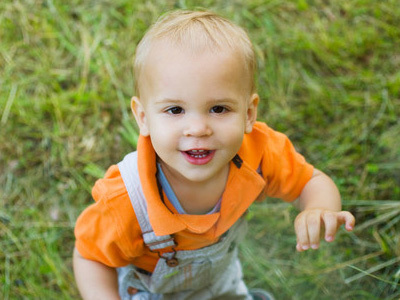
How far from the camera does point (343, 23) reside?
2.97 metres

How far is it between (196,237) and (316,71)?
5.38 ft

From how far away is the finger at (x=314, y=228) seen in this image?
1.36 metres

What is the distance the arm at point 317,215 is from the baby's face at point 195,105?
310mm

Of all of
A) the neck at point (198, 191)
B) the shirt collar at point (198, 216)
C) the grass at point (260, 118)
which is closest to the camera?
the shirt collar at point (198, 216)

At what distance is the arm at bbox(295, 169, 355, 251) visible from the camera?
1.35 m

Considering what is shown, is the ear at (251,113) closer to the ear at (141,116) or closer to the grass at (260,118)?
the ear at (141,116)

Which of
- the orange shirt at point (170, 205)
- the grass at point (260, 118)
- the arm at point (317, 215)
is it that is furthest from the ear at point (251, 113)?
the grass at point (260, 118)

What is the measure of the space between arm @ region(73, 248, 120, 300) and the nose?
0.65 metres

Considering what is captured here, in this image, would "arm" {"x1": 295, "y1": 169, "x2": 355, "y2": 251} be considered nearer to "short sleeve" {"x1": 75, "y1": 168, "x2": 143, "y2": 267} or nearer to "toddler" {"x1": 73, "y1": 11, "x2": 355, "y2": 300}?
"toddler" {"x1": 73, "y1": 11, "x2": 355, "y2": 300}

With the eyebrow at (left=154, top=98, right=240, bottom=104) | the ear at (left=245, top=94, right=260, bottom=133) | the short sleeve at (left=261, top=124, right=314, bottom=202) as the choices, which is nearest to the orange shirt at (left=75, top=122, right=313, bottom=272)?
the short sleeve at (left=261, top=124, right=314, bottom=202)

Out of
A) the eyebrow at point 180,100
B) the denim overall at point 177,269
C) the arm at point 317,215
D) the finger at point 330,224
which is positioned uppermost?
the eyebrow at point 180,100

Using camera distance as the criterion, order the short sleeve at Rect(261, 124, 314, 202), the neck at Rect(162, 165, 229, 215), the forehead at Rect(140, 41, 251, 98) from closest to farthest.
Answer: the forehead at Rect(140, 41, 251, 98) → the neck at Rect(162, 165, 229, 215) → the short sleeve at Rect(261, 124, 314, 202)

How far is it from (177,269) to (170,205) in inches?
11.4

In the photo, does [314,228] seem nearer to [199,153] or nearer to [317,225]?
[317,225]
